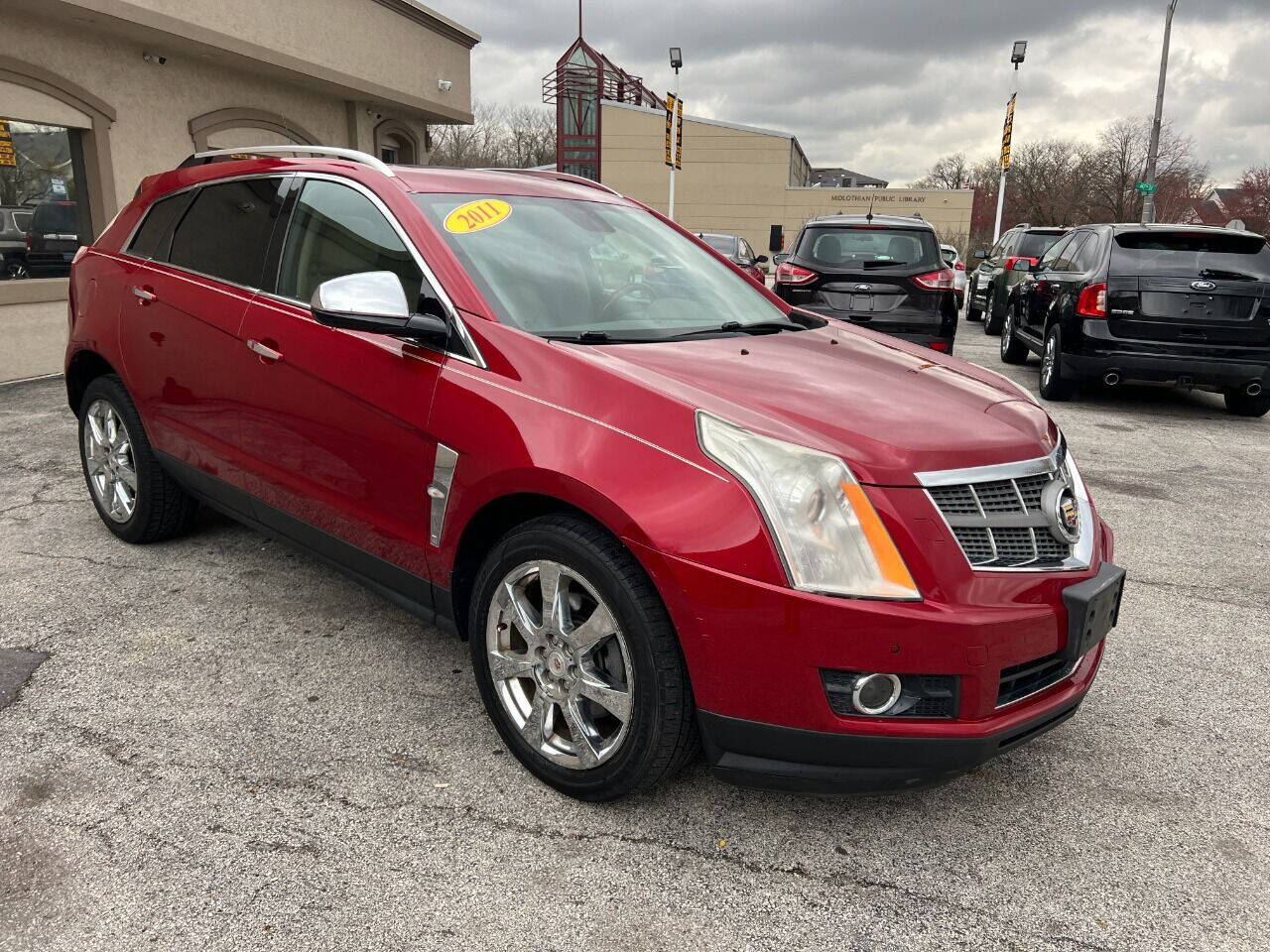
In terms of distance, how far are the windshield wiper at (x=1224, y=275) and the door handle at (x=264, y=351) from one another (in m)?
7.82

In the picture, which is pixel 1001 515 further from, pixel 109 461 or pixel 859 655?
pixel 109 461

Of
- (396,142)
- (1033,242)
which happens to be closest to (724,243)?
(1033,242)

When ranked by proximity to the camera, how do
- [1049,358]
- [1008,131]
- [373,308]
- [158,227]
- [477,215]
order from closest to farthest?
[373,308] < [477,215] < [158,227] < [1049,358] < [1008,131]

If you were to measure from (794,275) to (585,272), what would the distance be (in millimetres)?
6165

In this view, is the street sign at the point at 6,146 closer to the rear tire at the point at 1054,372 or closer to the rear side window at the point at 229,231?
the rear side window at the point at 229,231

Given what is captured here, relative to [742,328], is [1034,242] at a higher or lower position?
higher

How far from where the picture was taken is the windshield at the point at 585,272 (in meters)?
2.89

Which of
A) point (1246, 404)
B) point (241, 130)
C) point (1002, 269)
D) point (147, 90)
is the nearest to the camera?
point (1246, 404)

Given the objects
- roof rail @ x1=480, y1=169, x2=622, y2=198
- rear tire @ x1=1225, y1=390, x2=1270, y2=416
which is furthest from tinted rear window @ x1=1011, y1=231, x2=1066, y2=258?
roof rail @ x1=480, y1=169, x2=622, y2=198

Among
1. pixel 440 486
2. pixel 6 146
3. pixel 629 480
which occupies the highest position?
pixel 6 146

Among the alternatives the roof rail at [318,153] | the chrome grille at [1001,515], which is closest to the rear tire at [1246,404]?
the chrome grille at [1001,515]

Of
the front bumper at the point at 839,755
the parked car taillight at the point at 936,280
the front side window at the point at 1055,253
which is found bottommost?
the front bumper at the point at 839,755

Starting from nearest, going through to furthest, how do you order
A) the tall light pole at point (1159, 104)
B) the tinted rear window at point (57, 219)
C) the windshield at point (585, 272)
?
1. the windshield at point (585, 272)
2. the tinted rear window at point (57, 219)
3. the tall light pole at point (1159, 104)

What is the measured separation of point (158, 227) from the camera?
4.19 m
